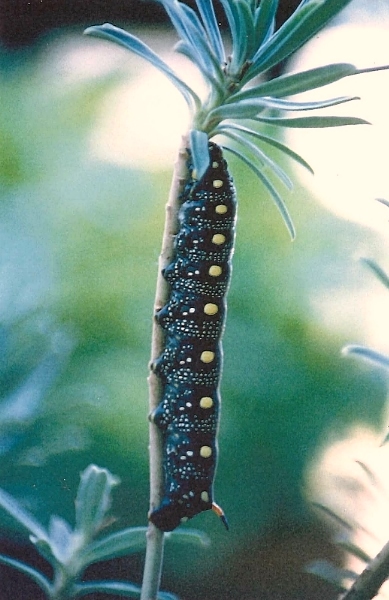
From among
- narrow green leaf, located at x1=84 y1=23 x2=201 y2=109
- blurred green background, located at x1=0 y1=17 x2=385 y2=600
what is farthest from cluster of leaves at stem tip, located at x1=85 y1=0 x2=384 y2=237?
blurred green background, located at x1=0 y1=17 x2=385 y2=600

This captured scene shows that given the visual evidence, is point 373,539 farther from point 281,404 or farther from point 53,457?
point 53,457

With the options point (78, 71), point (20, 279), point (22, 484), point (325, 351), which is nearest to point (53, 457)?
point (22, 484)

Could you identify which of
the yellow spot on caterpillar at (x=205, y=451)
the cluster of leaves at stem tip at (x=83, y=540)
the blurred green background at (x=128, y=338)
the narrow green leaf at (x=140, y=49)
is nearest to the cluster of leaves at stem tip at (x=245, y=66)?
the narrow green leaf at (x=140, y=49)

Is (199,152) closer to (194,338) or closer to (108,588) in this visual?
(194,338)

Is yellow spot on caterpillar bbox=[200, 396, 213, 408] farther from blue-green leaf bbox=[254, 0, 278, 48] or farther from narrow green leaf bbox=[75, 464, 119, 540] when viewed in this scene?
blue-green leaf bbox=[254, 0, 278, 48]

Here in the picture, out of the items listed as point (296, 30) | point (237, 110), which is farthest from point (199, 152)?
point (296, 30)

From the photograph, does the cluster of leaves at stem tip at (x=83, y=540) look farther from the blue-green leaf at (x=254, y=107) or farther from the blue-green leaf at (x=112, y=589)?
the blue-green leaf at (x=254, y=107)

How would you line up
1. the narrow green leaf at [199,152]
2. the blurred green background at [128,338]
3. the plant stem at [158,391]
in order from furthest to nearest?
1. the blurred green background at [128,338]
2. the plant stem at [158,391]
3. the narrow green leaf at [199,152]
